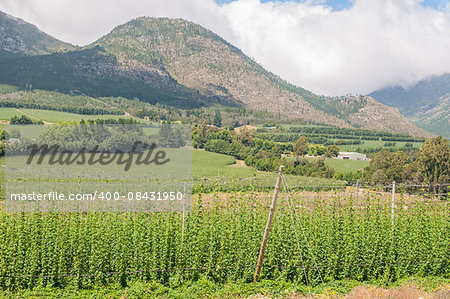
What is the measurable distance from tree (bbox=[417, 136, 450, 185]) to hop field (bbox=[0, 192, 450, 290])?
26.7m

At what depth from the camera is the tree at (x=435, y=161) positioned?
32.1 metres

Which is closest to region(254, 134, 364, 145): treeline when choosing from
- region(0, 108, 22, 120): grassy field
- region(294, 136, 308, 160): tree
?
region(294, 136, 308, 160): tree

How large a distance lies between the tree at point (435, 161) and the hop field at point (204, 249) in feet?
87.7

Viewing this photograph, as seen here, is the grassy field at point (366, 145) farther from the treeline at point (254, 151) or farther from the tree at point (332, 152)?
the treeline at point (254, 151)

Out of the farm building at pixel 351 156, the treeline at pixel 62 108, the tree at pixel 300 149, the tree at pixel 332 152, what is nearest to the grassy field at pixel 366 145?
the farm building at pixel 351 156

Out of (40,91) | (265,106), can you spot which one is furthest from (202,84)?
(40,91)

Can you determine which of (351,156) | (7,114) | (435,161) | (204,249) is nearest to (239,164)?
(351,156)

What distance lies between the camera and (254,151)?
2699 inches

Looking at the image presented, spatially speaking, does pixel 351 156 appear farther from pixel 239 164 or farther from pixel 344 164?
pixel 239 164

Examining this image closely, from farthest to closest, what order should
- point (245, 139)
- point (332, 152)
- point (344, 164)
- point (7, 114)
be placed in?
point (7, 114) → point (332, 152) → point (245, 139) → point (344, 164)

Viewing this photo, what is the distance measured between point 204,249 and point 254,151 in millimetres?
61022

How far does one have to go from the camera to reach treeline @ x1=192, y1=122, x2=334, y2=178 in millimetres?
54156

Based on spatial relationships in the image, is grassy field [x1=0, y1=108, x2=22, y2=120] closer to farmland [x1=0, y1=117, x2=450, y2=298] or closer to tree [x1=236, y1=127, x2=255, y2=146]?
tree [x1=236, y1=127, x2=255, y2=146]

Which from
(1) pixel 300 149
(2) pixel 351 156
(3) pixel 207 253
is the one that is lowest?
(3) pixel 207 253
